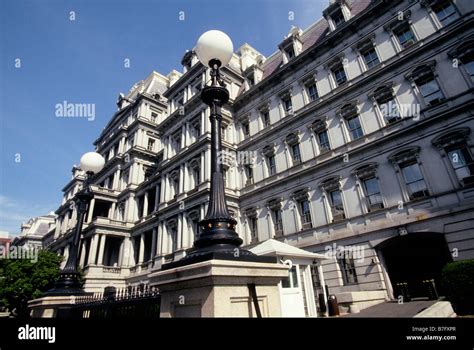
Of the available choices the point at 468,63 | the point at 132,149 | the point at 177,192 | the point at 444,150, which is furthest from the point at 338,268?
the point at 132,149

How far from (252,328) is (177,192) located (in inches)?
1030

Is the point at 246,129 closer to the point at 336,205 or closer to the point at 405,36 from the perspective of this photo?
the point at 336,205

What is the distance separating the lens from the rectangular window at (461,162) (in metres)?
12.5

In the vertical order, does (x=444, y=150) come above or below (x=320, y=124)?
below

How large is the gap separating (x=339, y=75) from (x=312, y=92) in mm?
2328

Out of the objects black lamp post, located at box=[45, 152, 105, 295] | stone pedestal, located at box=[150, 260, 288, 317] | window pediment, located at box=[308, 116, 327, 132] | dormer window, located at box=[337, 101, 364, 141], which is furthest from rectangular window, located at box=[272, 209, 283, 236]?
stone pedestal, located at box=[150, 260, 288, 317]

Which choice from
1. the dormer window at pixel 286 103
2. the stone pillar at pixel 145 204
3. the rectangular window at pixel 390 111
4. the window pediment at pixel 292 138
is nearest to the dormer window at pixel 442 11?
the rectangular window at pixel 390 111

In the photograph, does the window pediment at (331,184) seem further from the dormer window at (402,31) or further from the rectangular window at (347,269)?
the dormer window at (402,31)

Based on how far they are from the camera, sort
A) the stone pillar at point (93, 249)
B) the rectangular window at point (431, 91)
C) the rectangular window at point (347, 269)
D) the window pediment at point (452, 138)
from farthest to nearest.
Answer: the stone pillar at point (93, 249), the rectangular window at point (347, 269), the rectangular window at point (431, 91), the window pediment at point (452, 138)

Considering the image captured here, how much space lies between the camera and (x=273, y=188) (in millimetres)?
21094

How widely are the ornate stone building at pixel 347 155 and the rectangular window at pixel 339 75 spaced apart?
0.10 meters

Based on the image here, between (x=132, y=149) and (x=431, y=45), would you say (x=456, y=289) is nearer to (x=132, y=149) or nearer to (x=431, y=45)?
(x=431, y=45)

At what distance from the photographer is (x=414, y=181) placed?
1425 centimetres

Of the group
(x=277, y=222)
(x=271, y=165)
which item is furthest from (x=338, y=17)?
(x=277, y=222)
